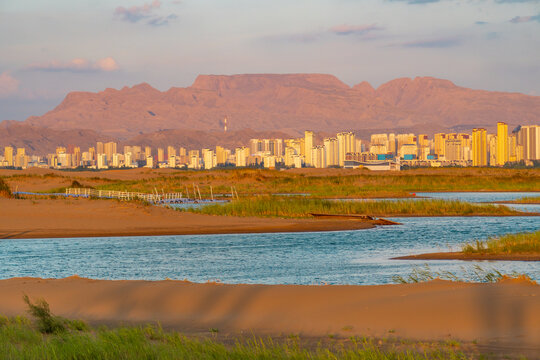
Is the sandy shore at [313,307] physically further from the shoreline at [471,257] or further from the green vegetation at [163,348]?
the shoreline at [471,257]

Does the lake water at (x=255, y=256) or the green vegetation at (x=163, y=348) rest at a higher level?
the green vegetation at (x=163, y=348)

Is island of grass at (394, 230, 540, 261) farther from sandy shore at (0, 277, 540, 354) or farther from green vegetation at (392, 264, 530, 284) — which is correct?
sandy shore at (0, 277, 540, 354)

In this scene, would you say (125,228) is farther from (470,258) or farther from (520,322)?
(520,322)

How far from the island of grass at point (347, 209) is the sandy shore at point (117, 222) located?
11.9 feet

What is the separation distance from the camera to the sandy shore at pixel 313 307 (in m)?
13.5

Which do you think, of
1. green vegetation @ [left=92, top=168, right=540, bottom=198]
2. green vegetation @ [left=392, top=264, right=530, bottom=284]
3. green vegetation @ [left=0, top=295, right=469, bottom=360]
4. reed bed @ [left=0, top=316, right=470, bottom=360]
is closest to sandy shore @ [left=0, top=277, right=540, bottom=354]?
green vegetation @ [left=0, top=295, right=469, bottom=360]

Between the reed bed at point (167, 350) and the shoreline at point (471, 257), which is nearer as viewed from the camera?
the reed bed at point (167, 350)

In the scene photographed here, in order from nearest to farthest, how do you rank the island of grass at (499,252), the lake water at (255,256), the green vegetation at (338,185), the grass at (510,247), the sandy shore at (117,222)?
the lake water at (255,256) → the island of grass at (499,252) → the grass at (510,247) → the sandy shore at (117,222) → the green vegetation at (338,185)

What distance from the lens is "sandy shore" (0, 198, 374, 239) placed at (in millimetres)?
43250

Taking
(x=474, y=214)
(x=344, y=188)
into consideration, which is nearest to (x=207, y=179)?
(x=344, y=188)

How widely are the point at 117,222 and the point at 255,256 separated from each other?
58.4 feet

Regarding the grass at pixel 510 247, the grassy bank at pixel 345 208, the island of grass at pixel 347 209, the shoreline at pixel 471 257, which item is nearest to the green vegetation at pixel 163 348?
the shoreline at pixel 471 257

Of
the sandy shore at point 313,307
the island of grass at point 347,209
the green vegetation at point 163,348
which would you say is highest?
the green vegetation at point 163,348

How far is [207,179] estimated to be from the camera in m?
119
